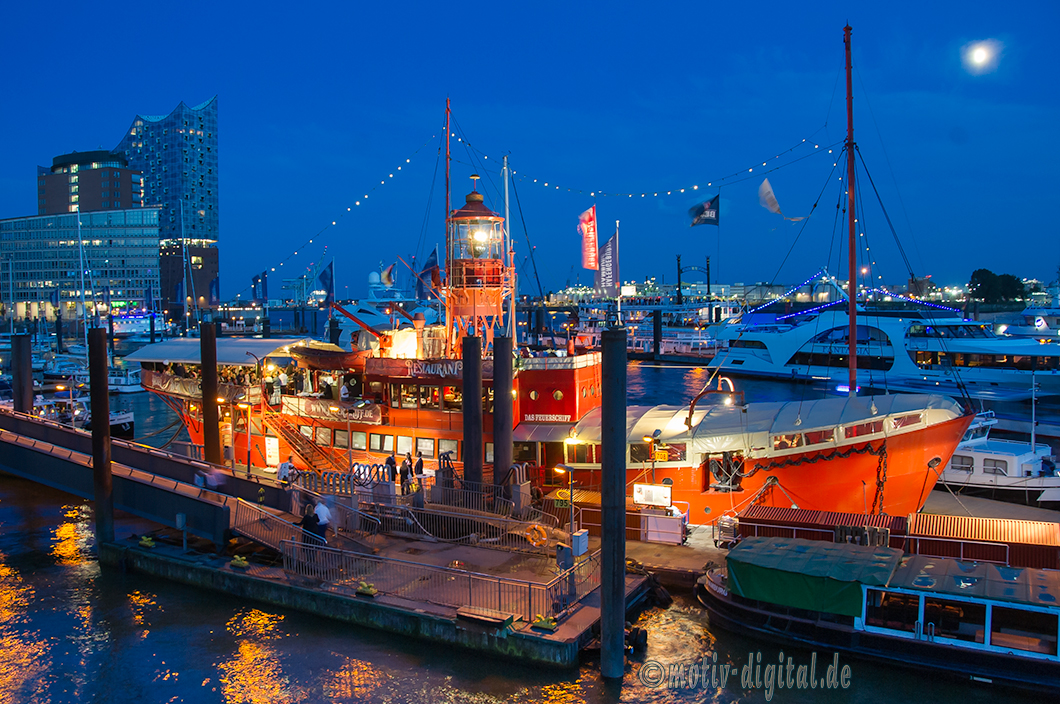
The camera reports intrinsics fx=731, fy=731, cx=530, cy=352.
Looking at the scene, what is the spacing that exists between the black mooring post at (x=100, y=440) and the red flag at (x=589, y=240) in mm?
17717

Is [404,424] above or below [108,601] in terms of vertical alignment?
above

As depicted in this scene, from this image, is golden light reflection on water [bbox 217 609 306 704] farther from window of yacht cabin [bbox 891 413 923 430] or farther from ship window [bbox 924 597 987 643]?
window of yacht cabin [bbox 891 413 923 430]

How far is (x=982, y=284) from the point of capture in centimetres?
14512

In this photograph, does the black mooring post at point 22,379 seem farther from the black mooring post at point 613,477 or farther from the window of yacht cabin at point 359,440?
the black mooring post at point 613,477

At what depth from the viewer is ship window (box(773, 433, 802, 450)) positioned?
67.1ft

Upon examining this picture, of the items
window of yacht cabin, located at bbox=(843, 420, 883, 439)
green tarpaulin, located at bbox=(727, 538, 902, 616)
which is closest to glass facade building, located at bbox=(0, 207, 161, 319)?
window of yacht cabin, located at bbox=(843, 420, 883, 439)

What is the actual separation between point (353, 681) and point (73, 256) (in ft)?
561

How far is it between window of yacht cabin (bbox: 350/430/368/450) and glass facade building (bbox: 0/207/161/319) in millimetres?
146053

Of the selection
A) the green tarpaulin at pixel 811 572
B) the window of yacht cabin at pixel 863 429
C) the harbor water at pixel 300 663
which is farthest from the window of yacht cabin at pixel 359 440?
the window of yacht cabin at pixel 863 429

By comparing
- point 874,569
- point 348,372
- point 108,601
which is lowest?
point 108,601

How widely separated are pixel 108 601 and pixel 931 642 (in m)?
18.6

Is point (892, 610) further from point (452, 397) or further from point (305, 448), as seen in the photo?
point (305, 448)

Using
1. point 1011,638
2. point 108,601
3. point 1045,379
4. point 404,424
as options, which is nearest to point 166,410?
point 404,424

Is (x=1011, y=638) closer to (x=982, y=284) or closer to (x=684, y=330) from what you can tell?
(x=684, y=330)
